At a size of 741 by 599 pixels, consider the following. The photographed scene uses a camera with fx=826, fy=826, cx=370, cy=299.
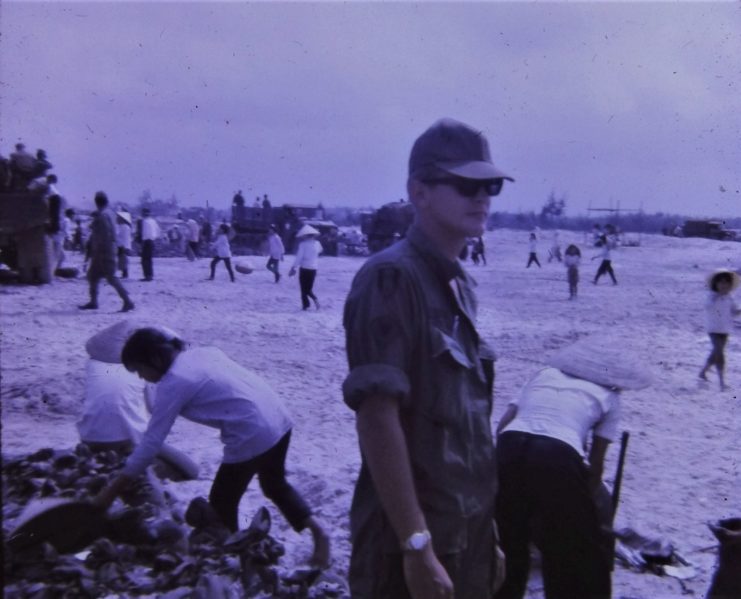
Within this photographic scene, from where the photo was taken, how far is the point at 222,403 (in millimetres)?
3672

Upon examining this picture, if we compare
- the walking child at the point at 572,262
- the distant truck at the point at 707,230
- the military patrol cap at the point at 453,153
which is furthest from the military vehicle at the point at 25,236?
the distant truck at the point at 707,230

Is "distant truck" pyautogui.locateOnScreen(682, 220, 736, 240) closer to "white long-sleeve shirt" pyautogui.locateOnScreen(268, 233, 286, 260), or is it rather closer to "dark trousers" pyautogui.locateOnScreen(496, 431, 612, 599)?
"white long-sleeve shirt" pyautogui.locateOnScreen(268, 233, 286, 260)

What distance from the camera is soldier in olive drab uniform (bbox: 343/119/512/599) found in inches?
69.3

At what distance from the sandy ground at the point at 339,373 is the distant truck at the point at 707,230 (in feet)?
73.2

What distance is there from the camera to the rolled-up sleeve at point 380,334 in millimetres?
1750

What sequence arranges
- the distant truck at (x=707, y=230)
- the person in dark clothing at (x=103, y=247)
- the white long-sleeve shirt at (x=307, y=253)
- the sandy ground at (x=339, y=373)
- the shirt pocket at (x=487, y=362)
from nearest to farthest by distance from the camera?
the shirt pocket at (x=487, y=362)
the sandy ground at (x=339, y=373)
the person in dark clothing at (x=103, y=247)
the white long-sleeve shirt at (x=307, y=253)
the distant truck at (x=707, y=230)

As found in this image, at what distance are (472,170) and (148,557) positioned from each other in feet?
8.79

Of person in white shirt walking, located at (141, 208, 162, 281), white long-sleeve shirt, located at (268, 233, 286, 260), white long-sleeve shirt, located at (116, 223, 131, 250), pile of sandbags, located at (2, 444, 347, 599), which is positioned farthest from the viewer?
white long-sleeve shirt, located at (268, 233, 286, 260)

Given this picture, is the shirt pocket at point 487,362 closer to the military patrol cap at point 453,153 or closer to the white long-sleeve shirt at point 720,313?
the military patrol cap at point 453,153

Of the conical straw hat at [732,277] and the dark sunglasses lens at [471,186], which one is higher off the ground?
the dark sunglasses lens at [471,186]

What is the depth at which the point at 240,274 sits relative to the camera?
21.1 metres

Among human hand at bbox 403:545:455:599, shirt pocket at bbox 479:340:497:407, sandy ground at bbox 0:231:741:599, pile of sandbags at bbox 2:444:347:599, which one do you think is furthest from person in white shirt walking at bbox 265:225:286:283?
human hand at bbox 403:545:455:599

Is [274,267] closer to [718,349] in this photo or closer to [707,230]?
[718,349]

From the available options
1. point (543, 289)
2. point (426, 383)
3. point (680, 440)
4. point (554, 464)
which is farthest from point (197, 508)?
point (543, 289)
